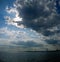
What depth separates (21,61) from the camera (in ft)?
19.5

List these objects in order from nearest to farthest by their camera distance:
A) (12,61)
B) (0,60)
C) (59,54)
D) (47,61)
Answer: (0,60)
(12,61)
(59,54)
(47,61)

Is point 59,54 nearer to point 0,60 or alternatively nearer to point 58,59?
point 58,59

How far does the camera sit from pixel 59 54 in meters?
6.81

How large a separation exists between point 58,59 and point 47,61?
1.65 metres

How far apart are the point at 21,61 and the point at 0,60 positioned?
0.88 m

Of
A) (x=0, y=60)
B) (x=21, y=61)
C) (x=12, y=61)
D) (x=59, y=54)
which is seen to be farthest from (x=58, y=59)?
(x=0, y=60)

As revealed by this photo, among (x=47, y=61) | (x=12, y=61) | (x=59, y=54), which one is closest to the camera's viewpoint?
(x=12, y=61)

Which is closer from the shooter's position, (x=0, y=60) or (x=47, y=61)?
(x=0, y=60)

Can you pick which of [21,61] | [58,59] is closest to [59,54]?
[58,59]

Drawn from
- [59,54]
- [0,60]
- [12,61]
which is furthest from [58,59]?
[0,60]

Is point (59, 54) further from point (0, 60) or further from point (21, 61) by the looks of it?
point (0, 60)

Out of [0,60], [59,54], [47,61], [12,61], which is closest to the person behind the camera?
[0,60]

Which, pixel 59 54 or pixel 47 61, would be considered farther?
pixel 47 61

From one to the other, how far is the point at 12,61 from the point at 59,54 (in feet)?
7.51
